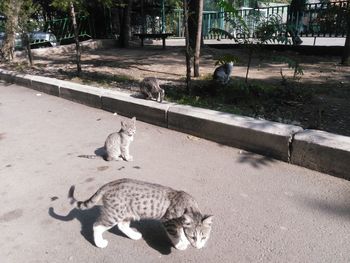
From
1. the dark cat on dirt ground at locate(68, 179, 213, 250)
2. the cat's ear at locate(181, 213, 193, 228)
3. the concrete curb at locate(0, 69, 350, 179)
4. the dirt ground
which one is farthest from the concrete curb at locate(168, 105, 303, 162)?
the cat's ear at locate(181, 213, 193, 228)

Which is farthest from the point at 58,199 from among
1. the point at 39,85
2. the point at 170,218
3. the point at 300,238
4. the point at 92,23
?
the point at 92,23

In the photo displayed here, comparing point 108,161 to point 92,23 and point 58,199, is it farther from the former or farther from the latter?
point 92,23

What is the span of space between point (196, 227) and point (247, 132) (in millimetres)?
2236

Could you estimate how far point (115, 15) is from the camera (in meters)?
20.4

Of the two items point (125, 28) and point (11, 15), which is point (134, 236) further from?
point (125, 28)

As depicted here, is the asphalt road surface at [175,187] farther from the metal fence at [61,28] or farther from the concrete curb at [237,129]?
the metal fence at [61,28]

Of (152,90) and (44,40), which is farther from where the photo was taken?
(44,40)

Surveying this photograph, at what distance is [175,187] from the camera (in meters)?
3.89

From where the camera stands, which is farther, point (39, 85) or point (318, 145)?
point (39, 85)

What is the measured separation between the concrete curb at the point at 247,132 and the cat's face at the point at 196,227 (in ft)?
6.44

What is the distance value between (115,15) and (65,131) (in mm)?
16099

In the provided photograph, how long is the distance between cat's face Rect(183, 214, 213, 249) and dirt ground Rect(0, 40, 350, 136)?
3.00m

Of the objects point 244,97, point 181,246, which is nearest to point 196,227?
point 181,246

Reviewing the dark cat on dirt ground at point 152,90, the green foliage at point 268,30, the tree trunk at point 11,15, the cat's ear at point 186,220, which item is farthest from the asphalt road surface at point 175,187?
the tree trunk at point 11,15
